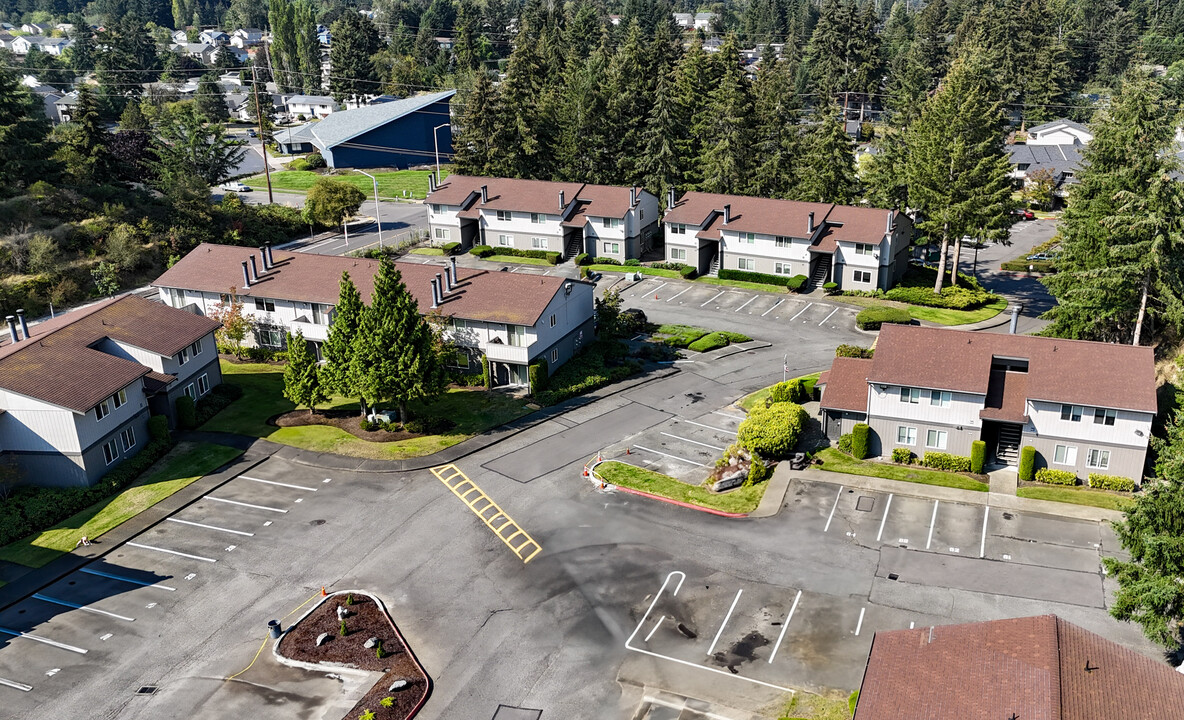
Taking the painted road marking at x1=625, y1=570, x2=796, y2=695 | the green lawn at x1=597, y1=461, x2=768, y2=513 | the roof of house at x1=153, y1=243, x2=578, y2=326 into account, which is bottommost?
the painted road marking at x1=625, y1=570, x2=796, y2=695

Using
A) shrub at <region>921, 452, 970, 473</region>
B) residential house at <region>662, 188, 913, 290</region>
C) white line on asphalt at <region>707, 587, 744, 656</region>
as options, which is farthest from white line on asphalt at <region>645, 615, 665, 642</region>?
residential house at <region>662, 188, 913, 290</region>

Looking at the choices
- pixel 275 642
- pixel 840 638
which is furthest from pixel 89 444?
pixel 840 638

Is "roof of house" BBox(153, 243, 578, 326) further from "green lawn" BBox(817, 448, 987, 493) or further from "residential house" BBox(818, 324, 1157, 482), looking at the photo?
"residential house" BBox(818, 324, 1157, 482)

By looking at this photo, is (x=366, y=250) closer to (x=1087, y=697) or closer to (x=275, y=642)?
(x=275, y=642)

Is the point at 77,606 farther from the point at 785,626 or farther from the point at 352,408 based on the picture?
the point at 785,626

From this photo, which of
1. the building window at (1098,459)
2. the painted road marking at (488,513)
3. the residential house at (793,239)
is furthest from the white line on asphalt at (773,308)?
the painted road marking at (488,513)

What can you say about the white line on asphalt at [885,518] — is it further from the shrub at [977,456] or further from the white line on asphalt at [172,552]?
the white line on asphalt at [172,552]
